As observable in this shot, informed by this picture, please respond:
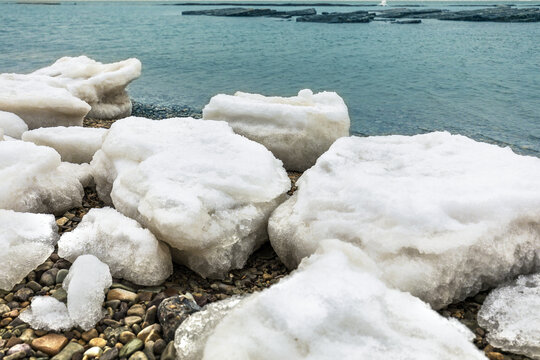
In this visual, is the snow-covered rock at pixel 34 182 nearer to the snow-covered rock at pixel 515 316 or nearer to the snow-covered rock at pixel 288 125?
the snow-covered rock at pixel 288 125

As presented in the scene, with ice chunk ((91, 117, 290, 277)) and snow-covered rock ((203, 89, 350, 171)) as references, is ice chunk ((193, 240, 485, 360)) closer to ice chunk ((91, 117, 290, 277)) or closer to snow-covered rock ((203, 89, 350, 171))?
ice chunk ((91, 117, 290, 277))

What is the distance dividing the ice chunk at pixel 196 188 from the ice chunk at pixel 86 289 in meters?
0.52

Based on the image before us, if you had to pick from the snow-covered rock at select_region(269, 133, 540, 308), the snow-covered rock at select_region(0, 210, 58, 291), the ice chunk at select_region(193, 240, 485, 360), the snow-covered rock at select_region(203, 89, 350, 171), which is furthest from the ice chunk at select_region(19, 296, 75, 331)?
the snow-covered rock at select_region(203, 89, 350, 171)

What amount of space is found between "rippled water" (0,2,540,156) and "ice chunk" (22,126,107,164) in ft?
21.0

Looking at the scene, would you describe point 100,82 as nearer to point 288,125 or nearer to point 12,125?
point 12,125

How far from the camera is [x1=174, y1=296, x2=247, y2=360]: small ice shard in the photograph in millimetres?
2287

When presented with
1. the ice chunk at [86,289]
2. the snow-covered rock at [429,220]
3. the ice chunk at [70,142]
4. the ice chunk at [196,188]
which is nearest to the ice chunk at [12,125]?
the ice chunk at [70,142]

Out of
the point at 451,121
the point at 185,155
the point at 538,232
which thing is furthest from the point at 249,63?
the point at 538,232

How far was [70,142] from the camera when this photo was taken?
518 cm

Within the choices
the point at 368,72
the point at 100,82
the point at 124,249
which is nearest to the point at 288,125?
the point at 124,249

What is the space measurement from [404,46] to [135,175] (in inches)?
1083

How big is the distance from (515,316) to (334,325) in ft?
4.43

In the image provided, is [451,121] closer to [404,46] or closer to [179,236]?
[179,236]

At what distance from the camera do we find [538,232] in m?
3.17
